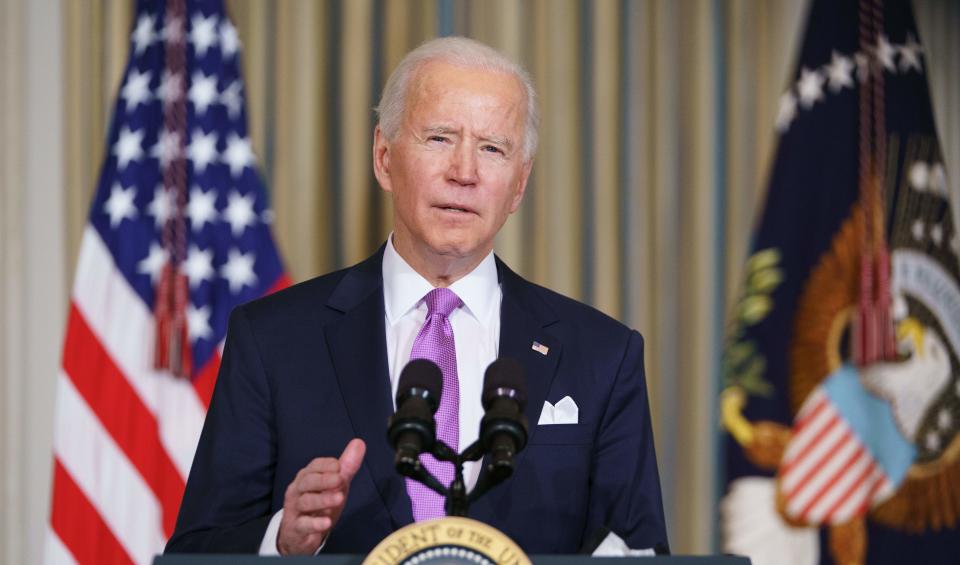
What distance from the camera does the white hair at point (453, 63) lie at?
214cm

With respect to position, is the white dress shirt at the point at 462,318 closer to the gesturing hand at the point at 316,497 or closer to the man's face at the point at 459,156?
the man's face at the point at 459,156

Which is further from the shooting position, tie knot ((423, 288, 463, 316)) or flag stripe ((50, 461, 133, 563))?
flag stripe ((50, 461, 133, 563))

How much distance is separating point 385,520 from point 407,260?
52 centimetres

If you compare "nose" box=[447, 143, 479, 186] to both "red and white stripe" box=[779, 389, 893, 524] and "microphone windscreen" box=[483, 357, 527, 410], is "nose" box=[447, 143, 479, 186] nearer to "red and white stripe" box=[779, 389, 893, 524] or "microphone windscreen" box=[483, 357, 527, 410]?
"microphone windscreen" box=[483, 357, 527, 410]

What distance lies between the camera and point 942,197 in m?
3.99

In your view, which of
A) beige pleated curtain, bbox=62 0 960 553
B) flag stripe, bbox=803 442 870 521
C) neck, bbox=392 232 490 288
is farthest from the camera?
beige pleated curtain, bbox=62 0 960 553

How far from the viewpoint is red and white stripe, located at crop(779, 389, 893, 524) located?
12.8 feet

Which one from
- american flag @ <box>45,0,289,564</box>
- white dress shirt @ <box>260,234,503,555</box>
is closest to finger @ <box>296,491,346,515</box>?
white dress shirt @ <box>260,234,503,555</box>

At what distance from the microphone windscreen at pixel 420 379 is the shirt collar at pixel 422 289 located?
0.70 meters

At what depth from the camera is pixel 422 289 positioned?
2.20 m

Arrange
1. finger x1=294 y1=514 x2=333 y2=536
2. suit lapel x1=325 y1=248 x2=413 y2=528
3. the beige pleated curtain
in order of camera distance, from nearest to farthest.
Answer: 1. finger x1=294 y1=514 x2=333 y2=536
2. suit lapel x1=325 y1=248 x2=413 y2=528
3. the beige pleated curtain

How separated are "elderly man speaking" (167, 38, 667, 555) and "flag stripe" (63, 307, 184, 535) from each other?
Result: 176 centimetres

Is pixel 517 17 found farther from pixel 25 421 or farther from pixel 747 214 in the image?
pixel 25 421

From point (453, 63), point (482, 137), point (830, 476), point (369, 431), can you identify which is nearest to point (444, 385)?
point (369, 431)
